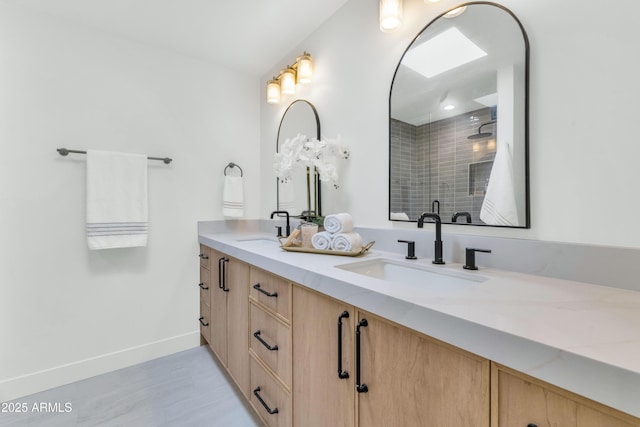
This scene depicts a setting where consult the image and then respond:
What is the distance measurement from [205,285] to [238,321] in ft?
2.37

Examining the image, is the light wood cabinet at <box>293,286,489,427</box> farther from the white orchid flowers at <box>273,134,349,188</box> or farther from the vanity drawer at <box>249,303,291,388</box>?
the white orchid flowers at <box>273,134,349,188</box>

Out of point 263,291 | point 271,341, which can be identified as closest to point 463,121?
point 263,291

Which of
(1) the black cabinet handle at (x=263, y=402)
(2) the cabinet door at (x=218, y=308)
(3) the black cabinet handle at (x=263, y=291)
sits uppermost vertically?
(3) the black cabinet handle at (x=263, y=291)

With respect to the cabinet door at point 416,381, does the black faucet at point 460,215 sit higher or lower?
higher

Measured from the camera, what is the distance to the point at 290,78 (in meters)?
2.11

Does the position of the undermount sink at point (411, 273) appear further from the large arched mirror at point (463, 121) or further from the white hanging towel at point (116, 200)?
the white hanging towel at point (116, 200)

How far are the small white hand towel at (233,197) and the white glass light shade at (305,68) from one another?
3.16 ft

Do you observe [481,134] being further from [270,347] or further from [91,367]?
[91,367]

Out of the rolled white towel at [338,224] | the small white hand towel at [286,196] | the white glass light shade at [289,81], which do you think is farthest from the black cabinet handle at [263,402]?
the white glass light shade at [289,81]

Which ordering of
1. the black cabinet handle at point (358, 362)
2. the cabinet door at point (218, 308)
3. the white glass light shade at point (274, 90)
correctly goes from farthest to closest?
the white glass light shade at point (274, 90), the cabinet door at point (218, 308), the black cabinet handle at point (358, 362)

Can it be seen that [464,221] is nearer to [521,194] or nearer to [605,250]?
[521,194]

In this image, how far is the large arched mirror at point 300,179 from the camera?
1883 mm

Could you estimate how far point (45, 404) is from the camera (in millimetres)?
1585

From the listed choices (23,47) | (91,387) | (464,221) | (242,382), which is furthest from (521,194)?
(23,47)
